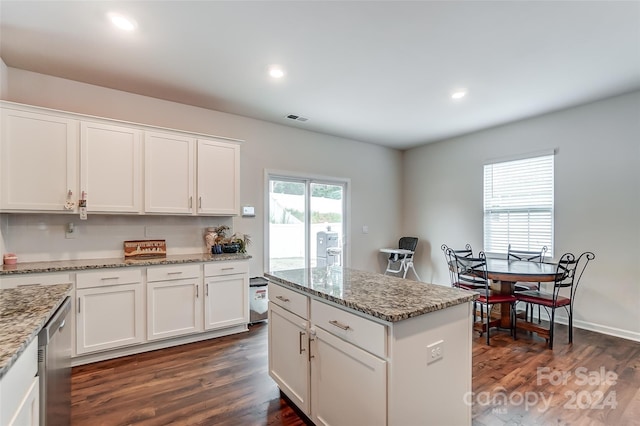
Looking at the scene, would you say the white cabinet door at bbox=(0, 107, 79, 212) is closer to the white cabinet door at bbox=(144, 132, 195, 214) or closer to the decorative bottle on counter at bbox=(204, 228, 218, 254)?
the white cabinet door at bbox=(144, 132, 195, 214)

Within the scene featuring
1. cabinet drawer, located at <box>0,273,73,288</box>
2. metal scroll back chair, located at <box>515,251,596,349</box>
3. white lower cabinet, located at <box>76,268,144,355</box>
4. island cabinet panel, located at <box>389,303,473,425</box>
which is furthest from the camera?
metal scroll back chair, located at <box>515,251,596,349</box>

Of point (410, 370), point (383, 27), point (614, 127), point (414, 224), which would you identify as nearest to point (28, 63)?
point (383, 27)

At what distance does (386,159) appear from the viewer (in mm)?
6180

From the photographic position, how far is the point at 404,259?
5723mm

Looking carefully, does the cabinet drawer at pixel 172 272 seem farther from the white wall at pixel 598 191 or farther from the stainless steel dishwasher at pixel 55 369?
the white wall at pixel 598 191

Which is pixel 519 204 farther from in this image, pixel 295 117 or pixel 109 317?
pixel 109 317

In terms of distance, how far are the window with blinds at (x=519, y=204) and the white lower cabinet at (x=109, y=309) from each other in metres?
4.82

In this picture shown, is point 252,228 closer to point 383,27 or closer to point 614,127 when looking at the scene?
point 383,27

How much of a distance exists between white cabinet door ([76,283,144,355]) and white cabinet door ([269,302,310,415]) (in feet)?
5.12

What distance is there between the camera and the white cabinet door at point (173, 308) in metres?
3.17

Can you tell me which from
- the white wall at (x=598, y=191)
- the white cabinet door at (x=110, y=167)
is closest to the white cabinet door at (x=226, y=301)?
the white cabinet door at (x=110, y=167)

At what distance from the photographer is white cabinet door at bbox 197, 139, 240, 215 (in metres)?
3.71

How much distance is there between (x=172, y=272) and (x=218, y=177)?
4.04 feet

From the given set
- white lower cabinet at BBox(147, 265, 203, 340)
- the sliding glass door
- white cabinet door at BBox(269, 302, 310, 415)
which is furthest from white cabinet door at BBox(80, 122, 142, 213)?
white cabinet door at BBox(269, 302, 310, 415)
